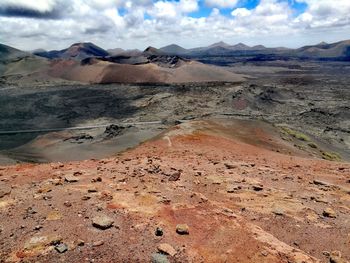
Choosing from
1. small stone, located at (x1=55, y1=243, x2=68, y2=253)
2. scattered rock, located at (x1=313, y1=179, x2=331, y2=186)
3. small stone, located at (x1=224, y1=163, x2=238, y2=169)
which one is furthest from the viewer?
small stone, located at (x1=224, y1=163, x2=238, y2=169)

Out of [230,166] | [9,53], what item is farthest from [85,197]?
[9,53]

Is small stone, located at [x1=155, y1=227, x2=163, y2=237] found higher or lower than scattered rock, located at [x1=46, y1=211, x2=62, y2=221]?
lower

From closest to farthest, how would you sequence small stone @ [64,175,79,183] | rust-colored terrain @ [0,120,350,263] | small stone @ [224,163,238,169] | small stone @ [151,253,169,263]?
small stone @ [151,253,169,263] < rust-colored terrain @ [0,120,350,263] < small stone @ [64,175,79,183] < small stone @ [224,163,238,169]

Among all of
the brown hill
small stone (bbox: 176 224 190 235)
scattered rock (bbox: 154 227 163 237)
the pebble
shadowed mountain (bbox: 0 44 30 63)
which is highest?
scattered rock (bbox: 154 227 163 237)

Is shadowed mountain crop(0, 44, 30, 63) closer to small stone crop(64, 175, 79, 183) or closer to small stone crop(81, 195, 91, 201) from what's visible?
small stone crop(64, 175, 79, 183)

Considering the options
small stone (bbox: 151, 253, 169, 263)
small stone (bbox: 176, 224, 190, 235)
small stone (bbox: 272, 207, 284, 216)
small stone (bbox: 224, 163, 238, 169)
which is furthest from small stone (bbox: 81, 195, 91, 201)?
small stone (bbox: 224, 163, 238, 169)

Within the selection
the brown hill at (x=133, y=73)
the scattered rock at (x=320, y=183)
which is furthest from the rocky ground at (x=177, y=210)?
the brown hill at (x=133, y=73)

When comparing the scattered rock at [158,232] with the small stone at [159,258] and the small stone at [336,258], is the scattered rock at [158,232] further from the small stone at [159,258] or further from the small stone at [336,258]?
the small stone at [336,258]

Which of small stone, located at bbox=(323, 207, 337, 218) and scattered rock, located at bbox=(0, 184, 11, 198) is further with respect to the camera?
small stone, located at bbox=(323, 207, 337, 218)
